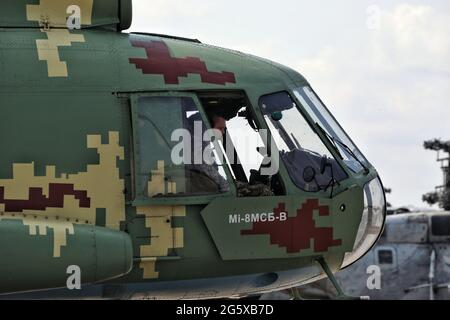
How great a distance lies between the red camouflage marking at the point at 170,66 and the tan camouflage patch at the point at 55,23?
535mm

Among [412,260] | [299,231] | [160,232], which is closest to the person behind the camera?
[160,232]

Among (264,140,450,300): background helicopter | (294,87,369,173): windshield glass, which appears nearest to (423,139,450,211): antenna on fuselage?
(264,140,450,300): background helicopter

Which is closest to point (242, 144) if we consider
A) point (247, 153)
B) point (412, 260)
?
point (247, 153)

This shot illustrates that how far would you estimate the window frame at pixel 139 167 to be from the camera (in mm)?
8133

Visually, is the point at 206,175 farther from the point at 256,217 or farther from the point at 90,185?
the point at 90,185

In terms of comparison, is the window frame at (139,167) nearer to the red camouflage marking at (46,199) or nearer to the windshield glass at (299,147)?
the red camouflage marking at (46,199)

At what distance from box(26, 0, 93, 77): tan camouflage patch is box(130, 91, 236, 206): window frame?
670 millimetres

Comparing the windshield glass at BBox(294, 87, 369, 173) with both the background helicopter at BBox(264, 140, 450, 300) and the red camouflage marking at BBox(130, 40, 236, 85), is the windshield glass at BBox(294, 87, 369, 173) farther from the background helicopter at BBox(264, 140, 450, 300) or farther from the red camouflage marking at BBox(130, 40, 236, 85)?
the background helicopter at BBox(264, 140, 450, 300)

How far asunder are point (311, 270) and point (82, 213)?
219 cm

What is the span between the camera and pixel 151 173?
27.0 feet

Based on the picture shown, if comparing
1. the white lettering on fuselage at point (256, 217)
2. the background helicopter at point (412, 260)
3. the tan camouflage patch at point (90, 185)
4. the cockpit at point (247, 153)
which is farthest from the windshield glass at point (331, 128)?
the background helicopter at point (412, 260)

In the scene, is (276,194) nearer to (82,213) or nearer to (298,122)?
(298,122)

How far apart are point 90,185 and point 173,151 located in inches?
30.6

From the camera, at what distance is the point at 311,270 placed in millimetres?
8859
